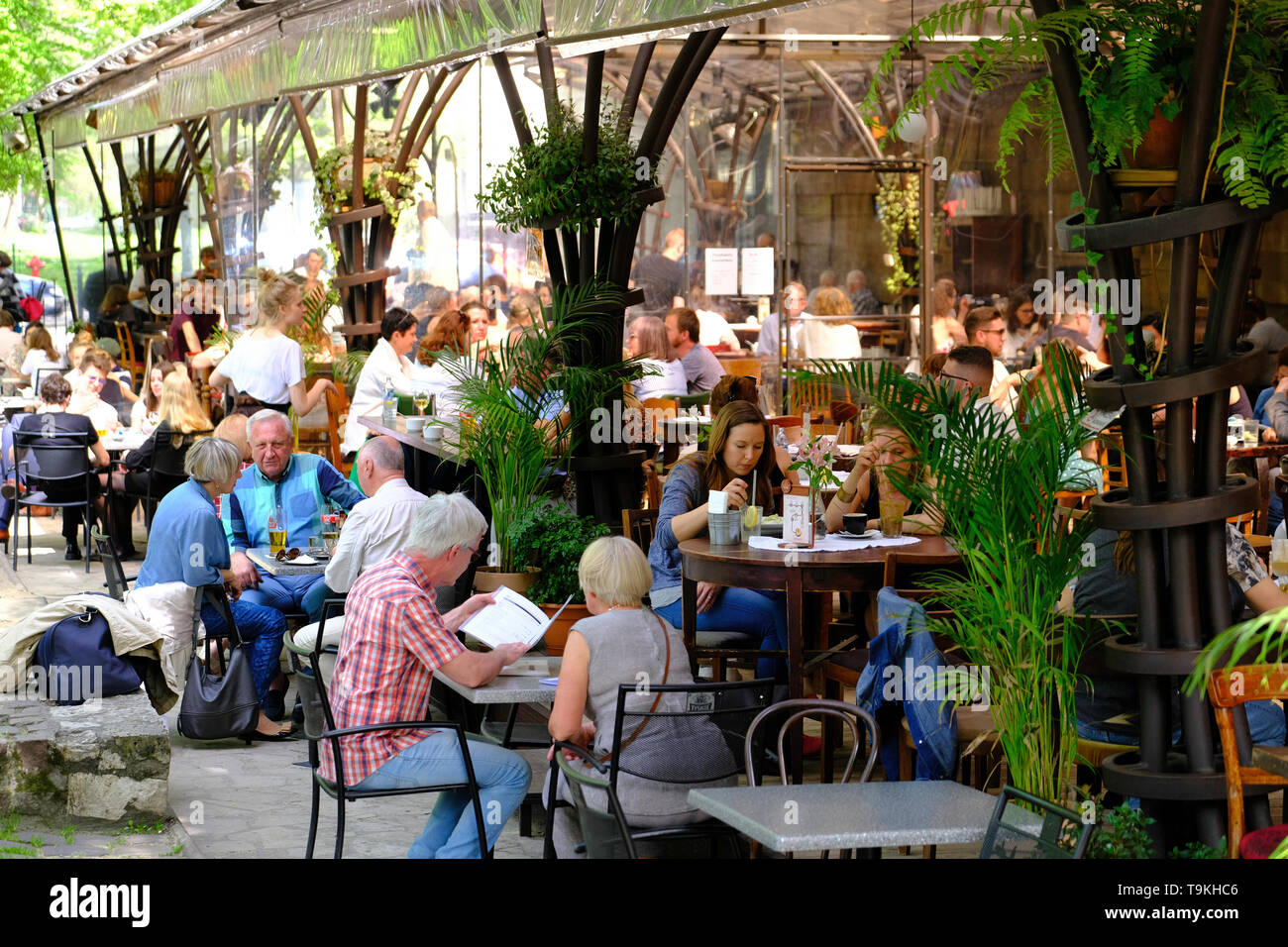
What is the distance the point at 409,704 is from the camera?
4844mm

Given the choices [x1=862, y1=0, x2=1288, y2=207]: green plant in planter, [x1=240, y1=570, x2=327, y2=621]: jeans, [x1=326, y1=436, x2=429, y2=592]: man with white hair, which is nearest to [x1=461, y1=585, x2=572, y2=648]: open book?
[x1=326, y1=436, x2=429, y2=592]: man with white hair

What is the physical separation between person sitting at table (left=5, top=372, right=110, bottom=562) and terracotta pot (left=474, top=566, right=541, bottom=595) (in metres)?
4.90

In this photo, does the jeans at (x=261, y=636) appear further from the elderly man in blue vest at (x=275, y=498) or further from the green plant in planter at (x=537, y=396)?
the green plant in planter at (x=537, y=396)

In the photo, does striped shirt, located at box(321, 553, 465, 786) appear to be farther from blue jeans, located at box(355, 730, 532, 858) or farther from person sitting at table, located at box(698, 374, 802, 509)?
person sitting at table, located at box(698, 374, 802, 509)

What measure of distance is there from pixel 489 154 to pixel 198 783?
412 inches

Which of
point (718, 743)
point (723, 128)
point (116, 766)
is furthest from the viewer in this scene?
point (723, 128)

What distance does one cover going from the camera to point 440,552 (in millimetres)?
4961

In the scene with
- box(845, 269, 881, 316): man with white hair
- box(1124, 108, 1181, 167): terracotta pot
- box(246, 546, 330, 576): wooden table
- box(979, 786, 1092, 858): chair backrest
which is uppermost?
box(845, 269, 881, 316): man with white hair

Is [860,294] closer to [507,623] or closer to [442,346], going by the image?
[442,346]

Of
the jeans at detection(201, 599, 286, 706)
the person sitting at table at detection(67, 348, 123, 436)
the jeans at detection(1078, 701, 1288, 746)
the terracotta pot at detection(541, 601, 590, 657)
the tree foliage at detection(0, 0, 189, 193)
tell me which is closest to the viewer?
the jeans at detection(1078, 701, 1288, 746)

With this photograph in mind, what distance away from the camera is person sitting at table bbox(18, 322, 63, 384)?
15352 millimetres

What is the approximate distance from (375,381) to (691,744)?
23.6 feet
